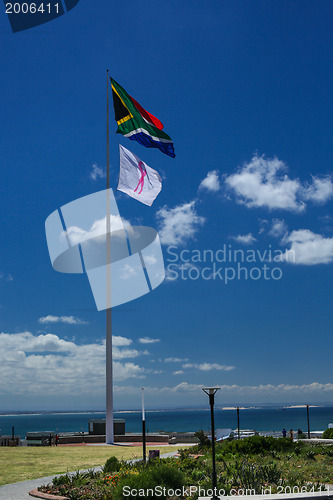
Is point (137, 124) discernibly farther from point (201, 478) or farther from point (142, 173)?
point (201, 478)

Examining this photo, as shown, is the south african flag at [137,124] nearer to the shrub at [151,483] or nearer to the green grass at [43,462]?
the green grass at [43,462]

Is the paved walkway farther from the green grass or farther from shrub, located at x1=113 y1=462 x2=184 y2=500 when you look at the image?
shrub, located at x1=113 y1=462 x2=184 y2=500

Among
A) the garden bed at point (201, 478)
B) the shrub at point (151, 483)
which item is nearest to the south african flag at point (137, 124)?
the garden bed at point (201, 478)

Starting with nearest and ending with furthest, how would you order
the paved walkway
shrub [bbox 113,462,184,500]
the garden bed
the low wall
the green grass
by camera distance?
shrub [bbox 113,462,184,500], the garden bed, the paved walkway, the green grass, the low wall

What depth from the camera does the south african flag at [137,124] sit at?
29.3 meters

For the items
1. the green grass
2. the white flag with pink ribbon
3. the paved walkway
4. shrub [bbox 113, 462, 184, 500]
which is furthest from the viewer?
the white flag with pink ribbon

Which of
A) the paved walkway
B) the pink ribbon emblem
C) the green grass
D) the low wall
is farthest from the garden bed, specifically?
the low wall

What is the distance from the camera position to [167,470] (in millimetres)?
11156

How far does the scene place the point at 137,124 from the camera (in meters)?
29.3

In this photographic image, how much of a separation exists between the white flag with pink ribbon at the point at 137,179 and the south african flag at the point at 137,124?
5.16ft

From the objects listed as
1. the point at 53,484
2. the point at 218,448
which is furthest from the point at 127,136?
the point at 53,484

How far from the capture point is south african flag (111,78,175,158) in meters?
29.3

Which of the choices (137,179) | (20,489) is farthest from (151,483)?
(137,179)

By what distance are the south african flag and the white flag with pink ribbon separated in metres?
1.57
